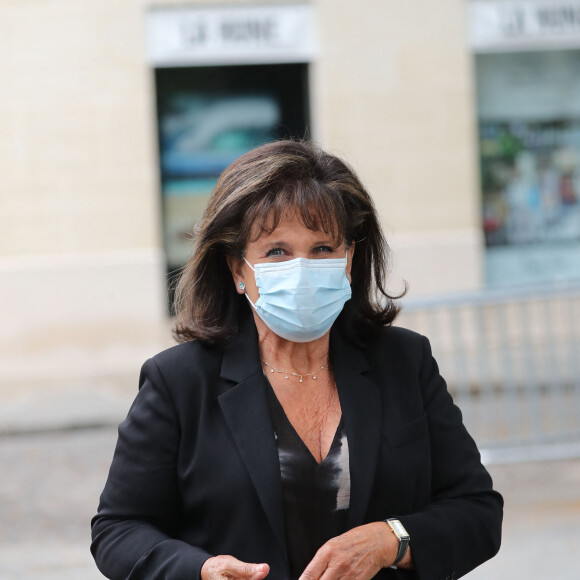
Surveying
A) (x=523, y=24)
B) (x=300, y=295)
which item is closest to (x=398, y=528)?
(x=300, y=295)

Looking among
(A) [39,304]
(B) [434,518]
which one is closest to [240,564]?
(B) [434,518]

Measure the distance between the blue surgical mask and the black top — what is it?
0.26 metres

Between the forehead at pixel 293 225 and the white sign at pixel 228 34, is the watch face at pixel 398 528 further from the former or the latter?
the white sign at pixel 228 34

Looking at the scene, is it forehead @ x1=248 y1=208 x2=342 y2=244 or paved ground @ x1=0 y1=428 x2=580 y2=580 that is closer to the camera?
forehead @ x1=248 y1=208 x2=342 y2=244

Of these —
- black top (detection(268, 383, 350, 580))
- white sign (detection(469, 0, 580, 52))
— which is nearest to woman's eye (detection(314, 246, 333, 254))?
black top (detection(268, 383, 350, 580))

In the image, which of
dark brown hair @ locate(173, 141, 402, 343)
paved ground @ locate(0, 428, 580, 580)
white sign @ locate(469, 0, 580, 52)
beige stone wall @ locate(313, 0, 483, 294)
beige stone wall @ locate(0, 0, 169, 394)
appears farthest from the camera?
white sign @ locate(469, 0, 580, 52)

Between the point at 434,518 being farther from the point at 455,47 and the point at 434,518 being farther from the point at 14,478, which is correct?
the point at 455,47

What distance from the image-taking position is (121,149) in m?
9.57

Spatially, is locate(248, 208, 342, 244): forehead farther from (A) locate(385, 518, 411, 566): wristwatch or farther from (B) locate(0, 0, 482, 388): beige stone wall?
(B) locate(0, 0, 482, 388): beige stone wall

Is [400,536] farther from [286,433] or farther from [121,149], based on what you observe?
[121,149]

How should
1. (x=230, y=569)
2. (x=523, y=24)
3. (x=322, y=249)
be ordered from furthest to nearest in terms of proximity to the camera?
(x=523, y=24)
(x=322, y=249)
(x=230, y=569)

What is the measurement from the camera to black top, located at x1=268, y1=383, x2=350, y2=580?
241 centimetres

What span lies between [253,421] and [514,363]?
182 inches

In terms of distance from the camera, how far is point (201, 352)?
258 cm
